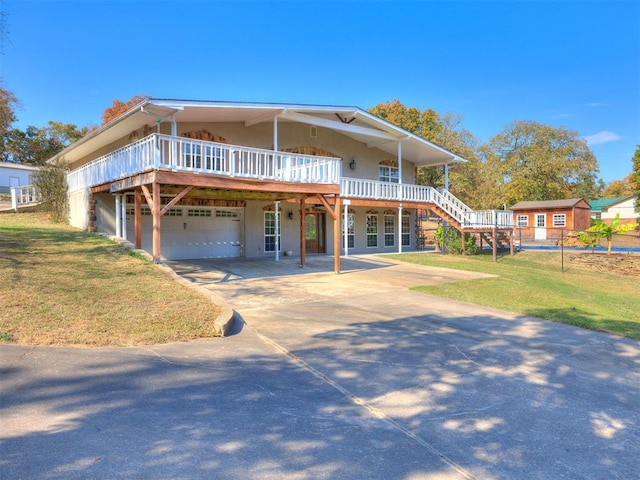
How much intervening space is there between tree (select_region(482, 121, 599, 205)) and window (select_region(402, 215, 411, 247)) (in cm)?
2252

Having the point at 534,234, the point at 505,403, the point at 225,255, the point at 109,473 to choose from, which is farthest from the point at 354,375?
the point at 534,234

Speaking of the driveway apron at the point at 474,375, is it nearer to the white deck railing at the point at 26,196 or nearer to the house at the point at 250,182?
the house at the point at 250,182

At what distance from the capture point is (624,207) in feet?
147

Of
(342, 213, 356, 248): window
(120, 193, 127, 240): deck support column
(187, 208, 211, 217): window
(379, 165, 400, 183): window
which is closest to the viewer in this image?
(120, 193, 127, 240): deck support column

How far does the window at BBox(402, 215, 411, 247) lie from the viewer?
24.1 m

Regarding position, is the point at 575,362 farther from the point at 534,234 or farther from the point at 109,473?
the point at 534,234

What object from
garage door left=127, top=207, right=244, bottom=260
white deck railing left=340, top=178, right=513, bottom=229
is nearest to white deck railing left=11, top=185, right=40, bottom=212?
garage door left=127, top=207, right=244, bottom=260

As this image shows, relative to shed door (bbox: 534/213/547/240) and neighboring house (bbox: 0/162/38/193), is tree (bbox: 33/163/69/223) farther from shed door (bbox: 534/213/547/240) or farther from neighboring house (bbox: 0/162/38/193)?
shed door (bbox: 534/213/547/240)

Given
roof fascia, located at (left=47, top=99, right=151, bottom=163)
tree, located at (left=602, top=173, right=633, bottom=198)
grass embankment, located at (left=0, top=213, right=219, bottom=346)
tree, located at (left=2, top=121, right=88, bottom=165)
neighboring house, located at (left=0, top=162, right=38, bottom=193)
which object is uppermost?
tree, located at (left=2, top=121, right=88, bottom=165)

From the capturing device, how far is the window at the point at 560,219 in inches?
1377

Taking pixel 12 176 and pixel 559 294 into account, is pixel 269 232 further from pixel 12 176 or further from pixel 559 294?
pixel 12 176

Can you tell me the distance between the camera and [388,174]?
23250mm

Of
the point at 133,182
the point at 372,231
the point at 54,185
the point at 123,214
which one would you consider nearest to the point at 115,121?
the point at 123,214

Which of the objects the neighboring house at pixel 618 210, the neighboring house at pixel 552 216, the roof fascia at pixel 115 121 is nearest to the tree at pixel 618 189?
the neighboring house at pixel 618 210
